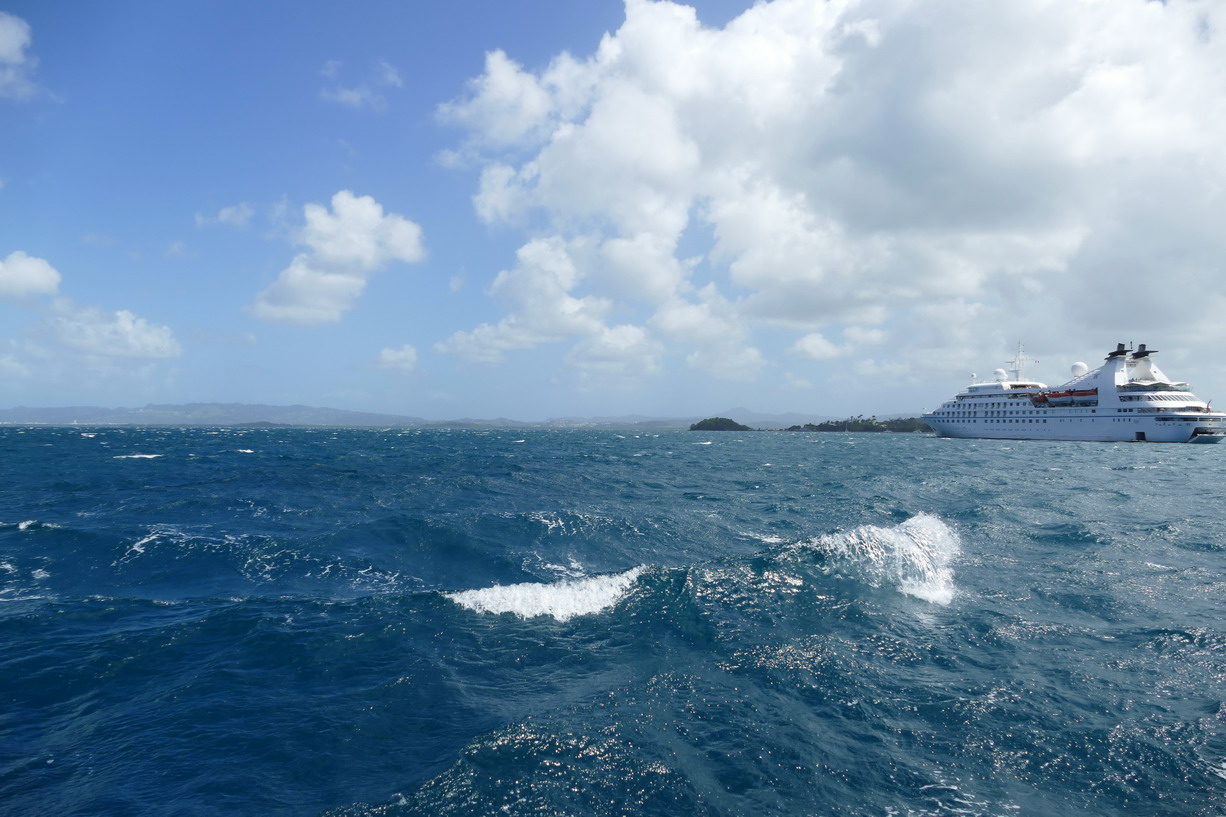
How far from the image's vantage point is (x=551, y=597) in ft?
60.9

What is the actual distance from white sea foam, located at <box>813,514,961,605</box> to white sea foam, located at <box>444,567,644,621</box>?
9251mm

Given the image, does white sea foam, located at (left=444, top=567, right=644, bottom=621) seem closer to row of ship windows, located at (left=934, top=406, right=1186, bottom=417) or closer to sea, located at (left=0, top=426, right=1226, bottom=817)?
sea, located at (left=0, top=426, right=1226, bottom=817)

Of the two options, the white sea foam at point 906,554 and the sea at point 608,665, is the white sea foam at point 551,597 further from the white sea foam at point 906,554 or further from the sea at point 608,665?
the white sea foam at point 906,554

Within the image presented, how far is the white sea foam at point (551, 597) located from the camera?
17.6m

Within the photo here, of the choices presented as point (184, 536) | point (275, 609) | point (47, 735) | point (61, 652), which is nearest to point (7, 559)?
point (184, 536)

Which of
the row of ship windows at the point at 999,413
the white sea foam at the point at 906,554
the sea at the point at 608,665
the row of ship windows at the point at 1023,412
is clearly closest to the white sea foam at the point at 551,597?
the sea at the point at 608,665

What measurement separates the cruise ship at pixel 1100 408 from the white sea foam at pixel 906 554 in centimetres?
13391

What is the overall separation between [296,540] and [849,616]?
23448 mm

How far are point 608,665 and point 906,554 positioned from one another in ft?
48.6

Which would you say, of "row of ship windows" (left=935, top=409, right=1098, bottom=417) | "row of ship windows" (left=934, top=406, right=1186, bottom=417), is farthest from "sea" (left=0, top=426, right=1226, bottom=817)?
"row of ship windows" (left=935, top=409, right=1098, bottom=417)

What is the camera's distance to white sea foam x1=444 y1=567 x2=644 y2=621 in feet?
57.6

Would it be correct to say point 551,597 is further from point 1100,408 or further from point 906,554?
point 1100,408

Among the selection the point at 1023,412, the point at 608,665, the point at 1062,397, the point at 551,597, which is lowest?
the point at 608,665

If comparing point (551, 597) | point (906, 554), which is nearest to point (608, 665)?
point (551, 597)
